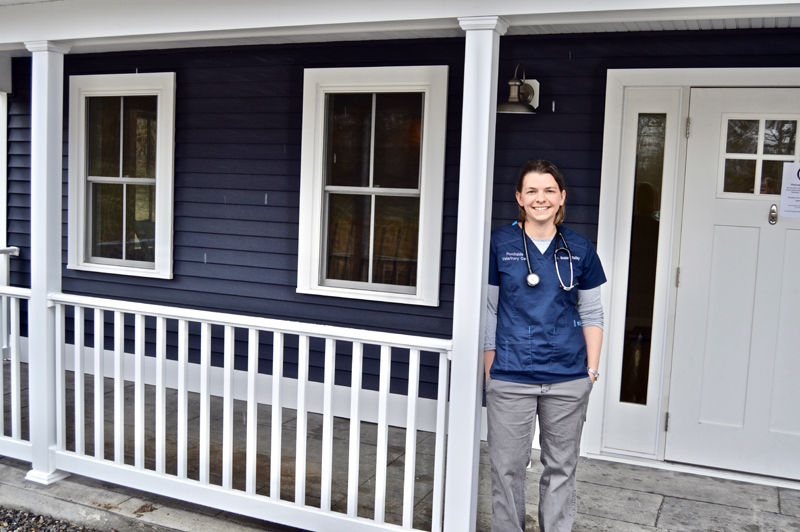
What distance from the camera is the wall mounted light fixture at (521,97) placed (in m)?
4.11

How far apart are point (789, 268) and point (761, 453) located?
3.21ft

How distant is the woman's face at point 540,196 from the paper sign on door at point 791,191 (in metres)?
1.70

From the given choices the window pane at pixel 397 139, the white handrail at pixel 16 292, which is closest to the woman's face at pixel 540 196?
the window pane at pixel 397 139

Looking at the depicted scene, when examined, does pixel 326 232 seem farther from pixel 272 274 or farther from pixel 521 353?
pixel 521 353

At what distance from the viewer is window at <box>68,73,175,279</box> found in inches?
209

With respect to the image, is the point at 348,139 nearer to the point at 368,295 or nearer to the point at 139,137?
the point at 368,295

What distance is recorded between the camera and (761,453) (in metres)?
3.94

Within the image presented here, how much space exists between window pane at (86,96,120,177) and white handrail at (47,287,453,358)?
192cm

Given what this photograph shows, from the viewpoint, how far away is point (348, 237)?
4871mm

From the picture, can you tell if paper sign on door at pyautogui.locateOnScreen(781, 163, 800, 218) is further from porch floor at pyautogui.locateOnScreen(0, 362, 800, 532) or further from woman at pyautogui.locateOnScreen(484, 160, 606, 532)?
woman at pyautogui.locateOnScreen(484, 160, 606, 532)

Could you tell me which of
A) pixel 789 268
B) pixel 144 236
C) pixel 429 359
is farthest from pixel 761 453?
pixel 144 236

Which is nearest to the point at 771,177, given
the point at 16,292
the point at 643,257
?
the point at 643,257

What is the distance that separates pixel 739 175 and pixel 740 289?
0.59 meters

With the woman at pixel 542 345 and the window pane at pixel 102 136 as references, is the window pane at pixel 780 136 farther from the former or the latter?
the window pane at pixel 102 136
